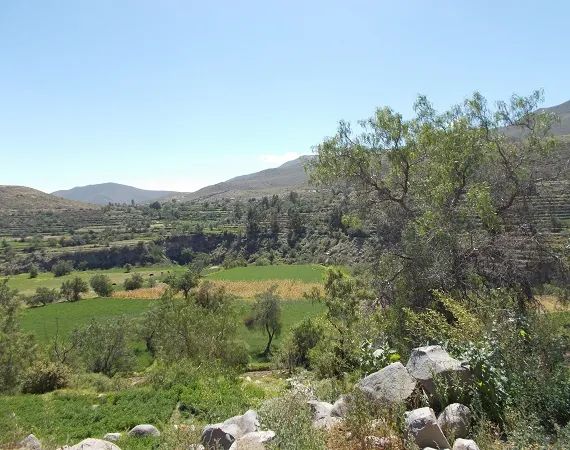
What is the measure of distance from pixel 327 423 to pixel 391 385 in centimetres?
133

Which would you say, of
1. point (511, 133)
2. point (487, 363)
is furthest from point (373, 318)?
point (511, 133)

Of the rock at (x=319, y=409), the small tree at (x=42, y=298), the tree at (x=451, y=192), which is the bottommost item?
the small tree at (x=42, y=298)

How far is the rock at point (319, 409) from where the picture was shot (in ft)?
26.2

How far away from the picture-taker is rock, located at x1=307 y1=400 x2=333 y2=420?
7.98 m

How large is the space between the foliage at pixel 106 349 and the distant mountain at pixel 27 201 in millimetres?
136806

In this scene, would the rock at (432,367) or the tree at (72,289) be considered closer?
the rock at (432,367)

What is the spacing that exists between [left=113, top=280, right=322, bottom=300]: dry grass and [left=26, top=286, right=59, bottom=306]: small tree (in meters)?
9.12

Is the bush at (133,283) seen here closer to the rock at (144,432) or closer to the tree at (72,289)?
the tree at (72,289)

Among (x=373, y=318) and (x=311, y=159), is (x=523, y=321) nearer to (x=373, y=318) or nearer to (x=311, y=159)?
(x=373, y=318)

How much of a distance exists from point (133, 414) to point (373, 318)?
9.75 meters

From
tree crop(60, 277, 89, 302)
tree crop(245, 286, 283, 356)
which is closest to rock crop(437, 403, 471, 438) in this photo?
tree crop(245, 286, 283, 356)

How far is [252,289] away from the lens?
63.3 meters

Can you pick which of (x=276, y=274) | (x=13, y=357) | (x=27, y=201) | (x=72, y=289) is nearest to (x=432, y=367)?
(x=13, y=357)

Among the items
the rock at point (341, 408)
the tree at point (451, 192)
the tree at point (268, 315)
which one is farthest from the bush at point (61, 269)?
the rock at point (341, 408)
